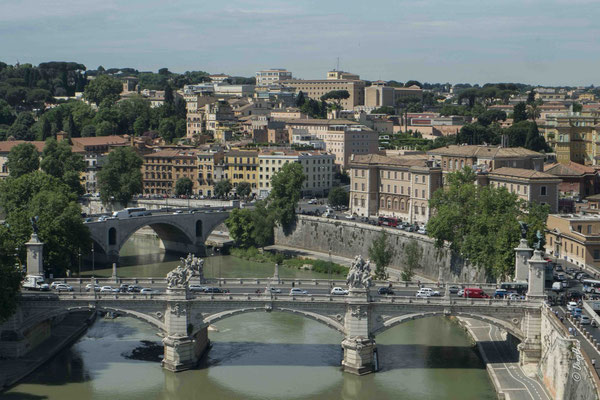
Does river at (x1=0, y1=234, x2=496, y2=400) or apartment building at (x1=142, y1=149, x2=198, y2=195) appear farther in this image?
apartment building at (x1=142, y1=149, x2=198, y2=195)

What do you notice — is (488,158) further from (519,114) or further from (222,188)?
(519,114)

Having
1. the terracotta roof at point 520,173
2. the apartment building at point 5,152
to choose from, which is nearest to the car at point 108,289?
the terracotta roof at point 520,173

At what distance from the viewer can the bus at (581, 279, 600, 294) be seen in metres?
35.3

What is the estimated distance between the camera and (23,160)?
73.6m

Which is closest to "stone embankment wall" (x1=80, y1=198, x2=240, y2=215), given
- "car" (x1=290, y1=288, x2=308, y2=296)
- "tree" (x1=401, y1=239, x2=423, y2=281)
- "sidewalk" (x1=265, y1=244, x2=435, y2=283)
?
"sidewalk" (x1=265, y1=244, x2=435, y2=283)

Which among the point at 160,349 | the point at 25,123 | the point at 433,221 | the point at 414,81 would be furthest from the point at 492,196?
the point at 414,81

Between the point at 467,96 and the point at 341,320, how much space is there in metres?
103

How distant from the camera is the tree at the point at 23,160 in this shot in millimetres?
73250

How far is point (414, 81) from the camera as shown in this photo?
164 metres

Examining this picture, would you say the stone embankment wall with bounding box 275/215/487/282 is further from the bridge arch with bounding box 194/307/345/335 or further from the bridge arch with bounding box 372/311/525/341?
the bridge arch with bounding box 194/307/345/335

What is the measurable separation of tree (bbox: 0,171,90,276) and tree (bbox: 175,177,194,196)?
2149 cm

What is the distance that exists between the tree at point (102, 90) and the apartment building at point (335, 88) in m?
26.1

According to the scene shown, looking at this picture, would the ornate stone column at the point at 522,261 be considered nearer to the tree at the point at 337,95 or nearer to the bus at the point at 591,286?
the bus at the point at 591,286

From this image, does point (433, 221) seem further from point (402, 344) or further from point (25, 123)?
point (25, 123)
